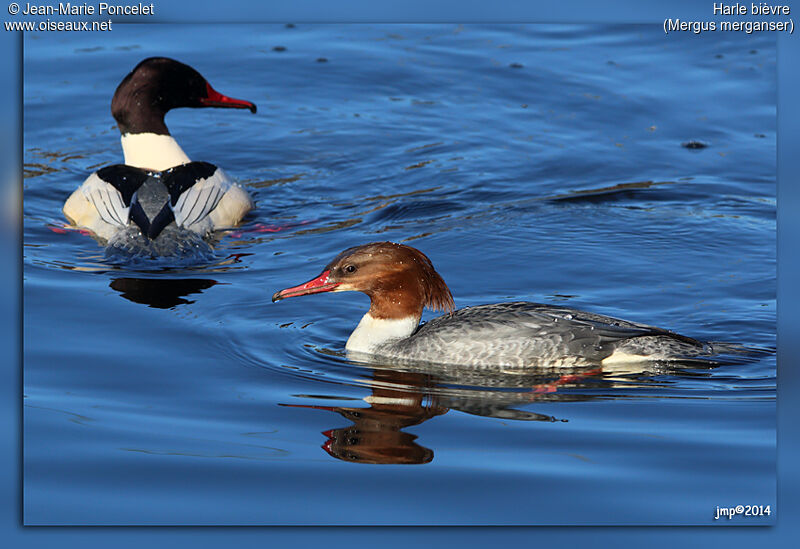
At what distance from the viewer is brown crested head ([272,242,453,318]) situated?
782 centimetres

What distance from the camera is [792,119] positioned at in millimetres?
5891

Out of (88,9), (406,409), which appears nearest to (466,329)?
(406,409)

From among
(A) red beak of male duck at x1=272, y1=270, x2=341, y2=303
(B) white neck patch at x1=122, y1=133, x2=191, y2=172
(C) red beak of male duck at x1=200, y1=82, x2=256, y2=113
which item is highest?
(C) red beak of male duck at x1=200, y1=82, x2=256, y2=113

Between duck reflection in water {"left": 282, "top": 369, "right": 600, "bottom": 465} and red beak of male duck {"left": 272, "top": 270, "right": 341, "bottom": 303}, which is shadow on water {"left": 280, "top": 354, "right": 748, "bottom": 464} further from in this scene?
red beak of male duck {"left": 272, "top": 270, "right": 341, "bottom": 303}

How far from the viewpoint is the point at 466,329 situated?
7766mm

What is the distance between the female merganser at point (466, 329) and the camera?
7711 millimetres

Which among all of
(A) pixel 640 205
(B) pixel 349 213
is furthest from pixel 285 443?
(A) pixel 640 205

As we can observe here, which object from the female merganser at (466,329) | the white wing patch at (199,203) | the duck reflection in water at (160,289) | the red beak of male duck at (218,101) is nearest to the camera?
the female merganser at (466,329)

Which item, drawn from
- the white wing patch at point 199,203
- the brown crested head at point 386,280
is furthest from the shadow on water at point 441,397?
the white wing patch at point 199,203

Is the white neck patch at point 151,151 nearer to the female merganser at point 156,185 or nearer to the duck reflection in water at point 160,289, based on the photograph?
the female merganser at point 156,185

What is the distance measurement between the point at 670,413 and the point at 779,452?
3.23ft

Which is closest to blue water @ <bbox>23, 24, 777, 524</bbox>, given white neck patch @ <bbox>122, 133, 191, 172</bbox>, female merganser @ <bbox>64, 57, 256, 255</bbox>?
female merganser @ <bbox>64, 57, 256, 255</bbox>

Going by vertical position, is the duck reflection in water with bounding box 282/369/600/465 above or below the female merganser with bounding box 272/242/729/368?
below

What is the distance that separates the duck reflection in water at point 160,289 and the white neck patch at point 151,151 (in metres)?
2.45
